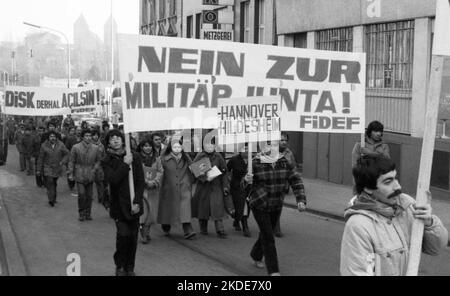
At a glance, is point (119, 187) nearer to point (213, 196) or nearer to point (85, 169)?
point (213, 196)

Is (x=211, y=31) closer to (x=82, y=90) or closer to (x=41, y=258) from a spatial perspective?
(x=82, y=90)

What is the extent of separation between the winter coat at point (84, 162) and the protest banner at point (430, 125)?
10.0 m

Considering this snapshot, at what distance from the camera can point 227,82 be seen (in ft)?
30.0

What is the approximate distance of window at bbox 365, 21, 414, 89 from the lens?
17.2m

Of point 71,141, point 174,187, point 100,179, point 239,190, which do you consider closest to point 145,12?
point 71,141

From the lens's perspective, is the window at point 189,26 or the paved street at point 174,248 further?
the window at point 189,26

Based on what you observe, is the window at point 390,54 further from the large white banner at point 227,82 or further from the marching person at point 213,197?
the large white banner at point 227,82

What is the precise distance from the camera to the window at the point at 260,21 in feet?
84.2

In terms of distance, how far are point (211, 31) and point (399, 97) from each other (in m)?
7.57

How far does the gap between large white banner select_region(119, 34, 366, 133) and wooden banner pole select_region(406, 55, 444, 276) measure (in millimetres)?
4255

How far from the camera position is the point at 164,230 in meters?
12.0

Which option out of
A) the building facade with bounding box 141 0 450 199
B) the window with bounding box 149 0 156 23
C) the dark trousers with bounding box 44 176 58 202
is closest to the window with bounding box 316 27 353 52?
the building facade with bounding box 141 0 450 199

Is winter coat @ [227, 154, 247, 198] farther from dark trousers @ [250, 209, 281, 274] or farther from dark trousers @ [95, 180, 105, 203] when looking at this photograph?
dark trousers @ [95, 180, 105, 203]

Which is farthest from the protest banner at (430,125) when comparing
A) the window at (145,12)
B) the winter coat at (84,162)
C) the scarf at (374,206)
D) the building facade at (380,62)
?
the window at (145,12)
